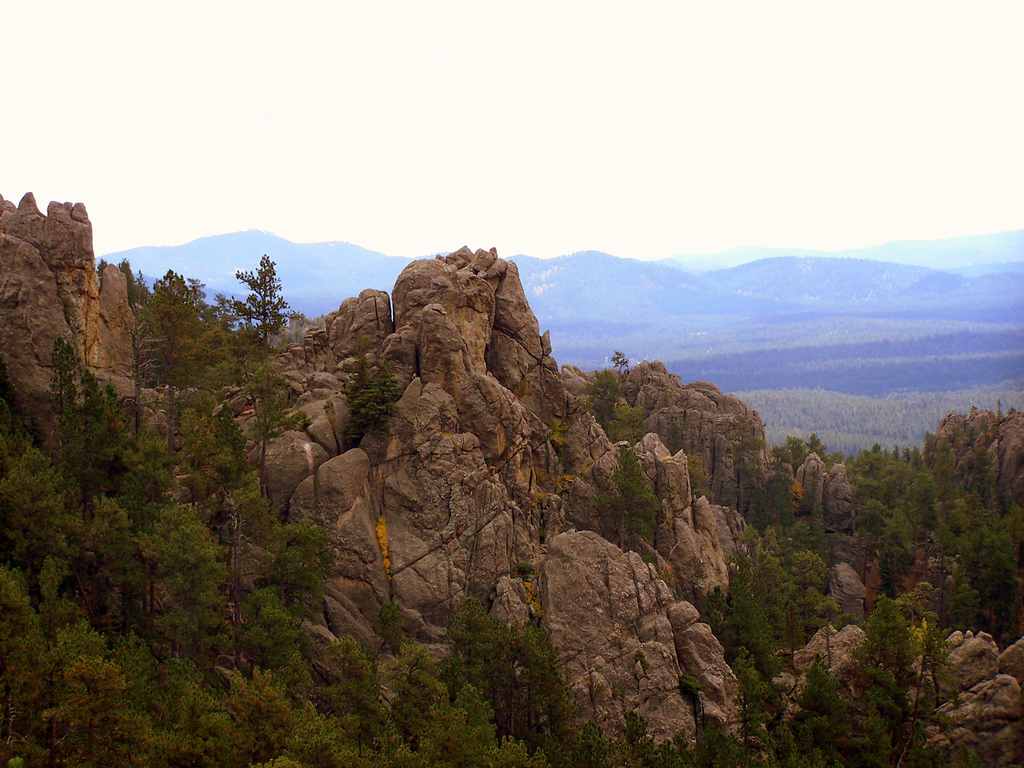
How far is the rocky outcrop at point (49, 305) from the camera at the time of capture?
44344mm

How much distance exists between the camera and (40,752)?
23625 millimetres

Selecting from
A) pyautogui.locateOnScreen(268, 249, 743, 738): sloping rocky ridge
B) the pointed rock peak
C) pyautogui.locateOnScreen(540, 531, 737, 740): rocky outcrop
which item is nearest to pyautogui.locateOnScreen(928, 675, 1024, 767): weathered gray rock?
pyautogui.locateOnScreen(540, 531, 737, 740): rocky outcrop

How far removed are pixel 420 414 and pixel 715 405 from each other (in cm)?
5964

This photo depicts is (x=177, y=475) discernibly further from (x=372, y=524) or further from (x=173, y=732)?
(x=173, y=732)

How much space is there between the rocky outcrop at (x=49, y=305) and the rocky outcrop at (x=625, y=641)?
92.2ft

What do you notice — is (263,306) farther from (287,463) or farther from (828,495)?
(828,495)

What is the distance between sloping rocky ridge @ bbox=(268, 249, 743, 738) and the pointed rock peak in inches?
669

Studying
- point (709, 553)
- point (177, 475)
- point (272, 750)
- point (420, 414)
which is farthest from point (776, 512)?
point (272, 750)

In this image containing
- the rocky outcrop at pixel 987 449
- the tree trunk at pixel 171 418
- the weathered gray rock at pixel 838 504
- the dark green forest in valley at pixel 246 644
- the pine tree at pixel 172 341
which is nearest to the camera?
the dark green forest in valley at pixel 246 644

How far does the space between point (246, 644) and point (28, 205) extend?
103 ft

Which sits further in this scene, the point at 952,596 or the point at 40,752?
the point at 952,596

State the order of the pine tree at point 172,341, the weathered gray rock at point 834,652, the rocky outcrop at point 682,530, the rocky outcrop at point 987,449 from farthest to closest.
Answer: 1. the rocky outcrop at point 987,449
2. the rocky outcrop at point 682,530
3. the weathered gray rock at point 834,652
4. the pine tree at point 172,341

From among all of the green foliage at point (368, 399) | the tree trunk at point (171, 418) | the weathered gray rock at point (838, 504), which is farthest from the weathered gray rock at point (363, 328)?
the weathered gray rock at point (838, 504)

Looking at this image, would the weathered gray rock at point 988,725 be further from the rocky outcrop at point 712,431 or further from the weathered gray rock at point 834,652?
the rocky outcrop at point 712,431
